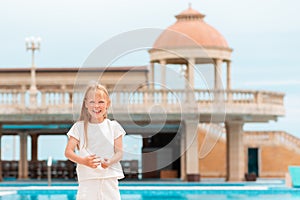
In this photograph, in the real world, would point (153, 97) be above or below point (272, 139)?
above

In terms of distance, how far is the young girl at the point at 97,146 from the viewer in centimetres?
516

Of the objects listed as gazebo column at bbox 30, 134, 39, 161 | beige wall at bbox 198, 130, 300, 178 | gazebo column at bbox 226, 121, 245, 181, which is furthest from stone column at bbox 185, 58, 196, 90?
gazebo column at bbox 30, 134, 39, 161

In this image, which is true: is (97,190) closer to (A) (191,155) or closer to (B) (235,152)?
(A) (191,155)

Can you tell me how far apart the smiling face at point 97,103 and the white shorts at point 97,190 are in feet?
1.38

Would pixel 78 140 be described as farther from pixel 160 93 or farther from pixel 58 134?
pixel 58 134

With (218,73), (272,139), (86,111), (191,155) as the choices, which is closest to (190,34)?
(218,73)

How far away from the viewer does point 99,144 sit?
5.20 meters

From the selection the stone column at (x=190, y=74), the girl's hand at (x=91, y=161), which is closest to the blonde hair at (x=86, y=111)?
the girl's hand at (x=91, y=161)

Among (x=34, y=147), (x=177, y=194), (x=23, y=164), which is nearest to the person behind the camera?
(x=177, y=194)

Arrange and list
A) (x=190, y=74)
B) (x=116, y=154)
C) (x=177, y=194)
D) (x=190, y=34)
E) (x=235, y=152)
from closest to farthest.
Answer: (x=116, y=154) → (x=177, y=194) → (x=190, y=34) → (x=190, y=74) → (x=235, y=152)

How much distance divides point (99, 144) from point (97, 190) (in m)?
0.29

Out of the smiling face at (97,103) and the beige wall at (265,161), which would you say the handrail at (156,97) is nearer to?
the beige wall at (265,161)

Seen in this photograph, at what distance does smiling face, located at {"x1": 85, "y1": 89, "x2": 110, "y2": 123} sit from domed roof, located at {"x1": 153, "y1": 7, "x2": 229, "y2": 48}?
2163 cm

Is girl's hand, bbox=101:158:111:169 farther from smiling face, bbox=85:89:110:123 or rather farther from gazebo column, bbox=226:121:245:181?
gazebo column, bbox=226:121:245:181
